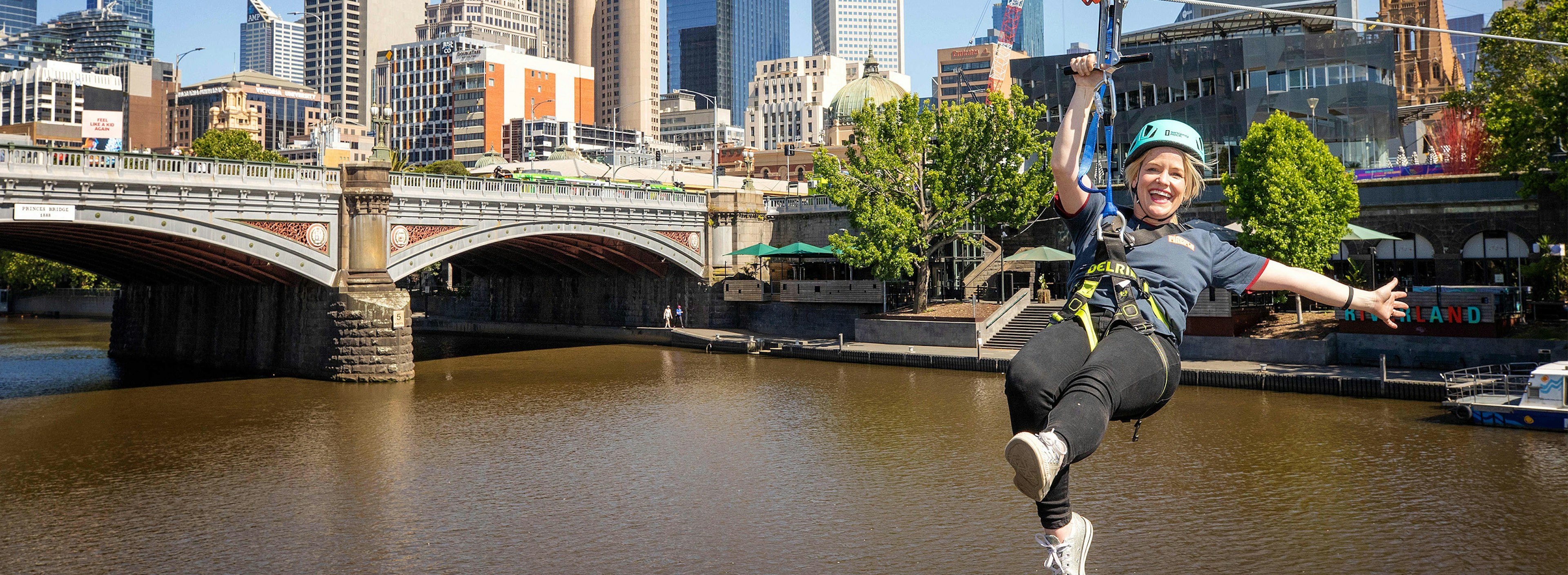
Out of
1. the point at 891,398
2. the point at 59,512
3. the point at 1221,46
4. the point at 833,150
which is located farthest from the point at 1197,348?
the point at 833,150

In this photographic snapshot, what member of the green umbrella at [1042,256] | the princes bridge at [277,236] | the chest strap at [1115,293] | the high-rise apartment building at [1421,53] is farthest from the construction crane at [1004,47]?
the chest strap at [1115,293]

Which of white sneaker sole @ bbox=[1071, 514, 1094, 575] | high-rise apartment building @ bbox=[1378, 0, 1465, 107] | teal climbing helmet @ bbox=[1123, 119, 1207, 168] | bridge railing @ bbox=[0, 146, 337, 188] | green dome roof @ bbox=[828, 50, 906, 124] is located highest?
green dome roof @ bbox=[828, 50, 906, 124]

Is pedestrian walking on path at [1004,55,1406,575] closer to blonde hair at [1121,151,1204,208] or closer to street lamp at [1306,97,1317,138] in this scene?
blonde hair at [1121,151,1204,208]

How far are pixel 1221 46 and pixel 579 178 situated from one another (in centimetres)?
4140

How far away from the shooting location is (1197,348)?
4325cm

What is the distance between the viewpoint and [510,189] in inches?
2035

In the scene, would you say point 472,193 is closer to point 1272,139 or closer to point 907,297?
point 907,297

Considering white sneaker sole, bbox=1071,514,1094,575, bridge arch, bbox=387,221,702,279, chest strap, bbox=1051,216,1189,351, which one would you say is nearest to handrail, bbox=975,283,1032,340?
bridge arch, bbox=387,221,702,279

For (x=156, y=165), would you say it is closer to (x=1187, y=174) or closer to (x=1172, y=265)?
(x=1187, y=174)

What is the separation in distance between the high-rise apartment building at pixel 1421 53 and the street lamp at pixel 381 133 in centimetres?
9302

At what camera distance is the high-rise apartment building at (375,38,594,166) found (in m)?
182

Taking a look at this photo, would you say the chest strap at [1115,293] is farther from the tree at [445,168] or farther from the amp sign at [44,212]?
the tree at [445,168]

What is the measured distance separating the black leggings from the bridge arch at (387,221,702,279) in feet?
140

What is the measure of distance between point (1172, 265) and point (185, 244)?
1684 inches
